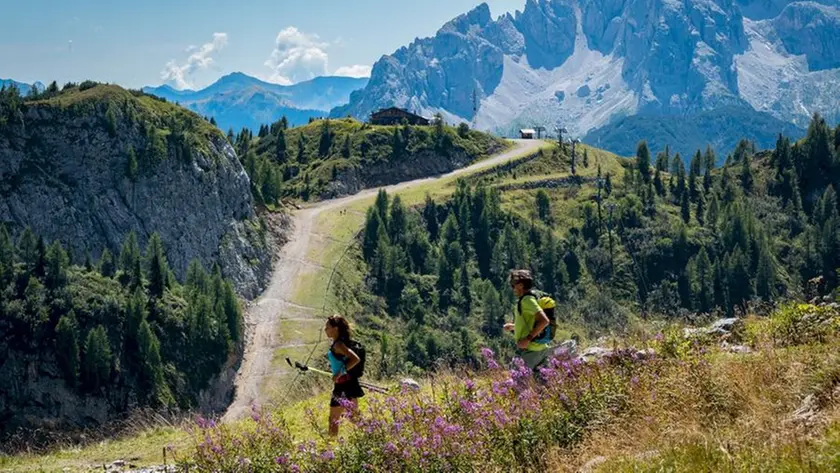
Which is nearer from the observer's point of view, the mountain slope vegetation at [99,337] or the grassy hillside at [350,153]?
the mountain slope vegetation at [99,337]

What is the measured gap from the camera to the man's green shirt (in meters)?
12.2

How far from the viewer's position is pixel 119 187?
10050 centimetres

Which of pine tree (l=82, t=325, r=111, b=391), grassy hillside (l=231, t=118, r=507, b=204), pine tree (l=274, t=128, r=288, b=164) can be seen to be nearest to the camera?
pine tree (l=82, t=325, r=111, b=391)

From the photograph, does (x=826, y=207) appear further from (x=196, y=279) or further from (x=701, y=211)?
(x=196, y=279)

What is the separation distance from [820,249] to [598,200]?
45921 millimetres

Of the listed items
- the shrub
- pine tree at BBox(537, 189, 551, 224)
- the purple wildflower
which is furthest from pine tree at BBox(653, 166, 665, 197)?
the purple wildflower

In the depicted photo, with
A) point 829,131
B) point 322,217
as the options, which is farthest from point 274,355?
point 829,131

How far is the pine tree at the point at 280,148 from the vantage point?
478 feet

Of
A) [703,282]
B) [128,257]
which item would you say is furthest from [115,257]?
[703,282]

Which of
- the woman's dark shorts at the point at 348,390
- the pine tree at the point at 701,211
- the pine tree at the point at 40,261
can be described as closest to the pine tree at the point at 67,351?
the pine tree at the point at 40,261

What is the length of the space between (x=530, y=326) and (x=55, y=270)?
7440cm

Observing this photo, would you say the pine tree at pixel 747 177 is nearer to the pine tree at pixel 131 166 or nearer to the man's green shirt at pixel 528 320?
the pine tree at pixel 131 166

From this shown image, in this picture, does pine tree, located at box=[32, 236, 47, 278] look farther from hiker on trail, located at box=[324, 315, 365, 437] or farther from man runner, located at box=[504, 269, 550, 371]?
man runner, located at box=[504, 269, 550, 371]

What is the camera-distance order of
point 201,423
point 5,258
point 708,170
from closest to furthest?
point 201,423 < point 5,258 < point 708,170
